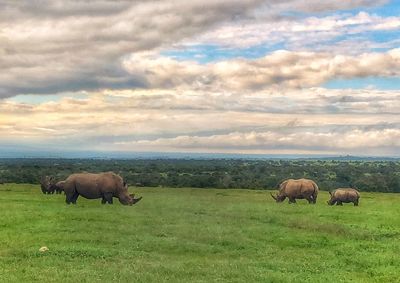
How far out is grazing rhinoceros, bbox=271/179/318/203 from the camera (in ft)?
160

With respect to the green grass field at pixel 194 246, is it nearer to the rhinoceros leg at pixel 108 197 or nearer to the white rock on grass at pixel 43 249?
the white rock on grass at pixel 43 249

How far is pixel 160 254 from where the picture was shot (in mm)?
20953

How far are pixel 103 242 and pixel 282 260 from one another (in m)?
7.85

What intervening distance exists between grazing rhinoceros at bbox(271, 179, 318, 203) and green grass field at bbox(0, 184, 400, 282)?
1441cm

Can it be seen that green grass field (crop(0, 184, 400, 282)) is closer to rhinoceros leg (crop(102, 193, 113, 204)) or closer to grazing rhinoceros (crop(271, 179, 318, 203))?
rhinoceros leg (crop(102, 193, 113, 204))

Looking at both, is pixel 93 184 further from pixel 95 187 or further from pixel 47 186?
pixel 47 186

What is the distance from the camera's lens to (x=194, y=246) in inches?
886

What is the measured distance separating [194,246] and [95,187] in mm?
19244

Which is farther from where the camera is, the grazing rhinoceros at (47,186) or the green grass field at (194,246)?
the grazing rhinoceros at (47,186)

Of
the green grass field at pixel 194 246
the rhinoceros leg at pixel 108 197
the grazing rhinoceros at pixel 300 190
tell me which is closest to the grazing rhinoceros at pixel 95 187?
the rhinoceros leg at pixel 108 197

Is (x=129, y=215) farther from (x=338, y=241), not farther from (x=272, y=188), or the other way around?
(x=272, y=188)

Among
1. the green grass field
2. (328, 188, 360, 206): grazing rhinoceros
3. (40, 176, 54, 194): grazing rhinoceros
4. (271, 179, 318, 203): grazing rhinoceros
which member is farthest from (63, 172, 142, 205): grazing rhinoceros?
(328, 188, 360, 206): grazing rhinoceros

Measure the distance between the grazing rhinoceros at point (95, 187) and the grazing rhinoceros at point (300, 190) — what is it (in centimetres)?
1617

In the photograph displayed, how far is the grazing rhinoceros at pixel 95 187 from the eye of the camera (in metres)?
39.8
